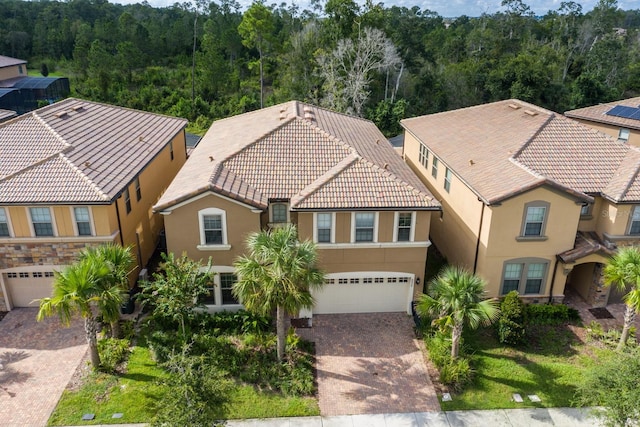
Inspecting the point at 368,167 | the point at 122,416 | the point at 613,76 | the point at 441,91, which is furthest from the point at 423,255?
the point at 613,76

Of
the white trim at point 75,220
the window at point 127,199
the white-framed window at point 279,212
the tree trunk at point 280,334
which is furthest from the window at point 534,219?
the white trim at point 75,220

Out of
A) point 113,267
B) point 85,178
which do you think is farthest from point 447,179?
point 85,178

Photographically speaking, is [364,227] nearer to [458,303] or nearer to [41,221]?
[458,303]

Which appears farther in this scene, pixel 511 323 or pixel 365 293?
pixel 365 293

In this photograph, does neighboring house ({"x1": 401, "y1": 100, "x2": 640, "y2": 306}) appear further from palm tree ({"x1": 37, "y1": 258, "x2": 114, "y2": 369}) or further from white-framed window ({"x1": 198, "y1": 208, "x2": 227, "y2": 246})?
palm tree ({"x1": 37, "y1": 258, "x2": 114, "y2": 369})

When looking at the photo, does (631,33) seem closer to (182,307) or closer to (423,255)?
(423,255)

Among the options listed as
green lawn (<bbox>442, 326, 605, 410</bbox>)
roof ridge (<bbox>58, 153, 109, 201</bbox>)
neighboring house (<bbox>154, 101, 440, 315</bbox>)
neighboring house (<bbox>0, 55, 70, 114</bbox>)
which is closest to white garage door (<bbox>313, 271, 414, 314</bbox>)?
neighboring house (<bbox>154, 101, 440, 315</bbox>)
